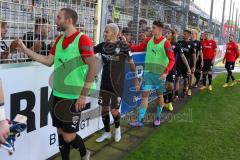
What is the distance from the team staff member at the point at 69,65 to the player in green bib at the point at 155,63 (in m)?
2.17

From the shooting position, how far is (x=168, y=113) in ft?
23.3

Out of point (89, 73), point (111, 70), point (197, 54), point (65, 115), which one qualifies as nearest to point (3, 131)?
point (89, 73)

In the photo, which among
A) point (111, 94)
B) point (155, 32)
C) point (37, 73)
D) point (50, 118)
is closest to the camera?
point (37, 73)

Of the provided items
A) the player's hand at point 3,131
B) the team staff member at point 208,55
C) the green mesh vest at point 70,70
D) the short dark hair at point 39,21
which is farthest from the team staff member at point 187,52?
the player's hand at point 3,131

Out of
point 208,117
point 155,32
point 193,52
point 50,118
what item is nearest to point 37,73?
point 50,118

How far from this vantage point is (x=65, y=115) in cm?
374

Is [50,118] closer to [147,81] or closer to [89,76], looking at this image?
[89,76]

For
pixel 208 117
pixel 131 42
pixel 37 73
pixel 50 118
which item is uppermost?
pixel 131 42

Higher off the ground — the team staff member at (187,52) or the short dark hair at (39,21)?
the short dark hair at (39,21)

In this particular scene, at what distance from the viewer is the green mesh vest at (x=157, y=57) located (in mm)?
5719

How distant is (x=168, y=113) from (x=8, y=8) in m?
4.55

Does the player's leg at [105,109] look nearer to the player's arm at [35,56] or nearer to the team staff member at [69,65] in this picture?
the team staff member at [69,65]

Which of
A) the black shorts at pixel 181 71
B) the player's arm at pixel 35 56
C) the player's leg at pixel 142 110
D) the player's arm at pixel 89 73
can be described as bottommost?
the player's leg at pixel 142 110

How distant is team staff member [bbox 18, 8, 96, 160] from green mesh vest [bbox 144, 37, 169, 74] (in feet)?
7.66
